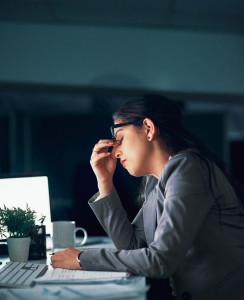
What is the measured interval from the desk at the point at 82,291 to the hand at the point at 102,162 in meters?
0.63

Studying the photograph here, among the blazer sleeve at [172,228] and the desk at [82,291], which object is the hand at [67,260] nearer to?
the blazer sleeve at [172,228]


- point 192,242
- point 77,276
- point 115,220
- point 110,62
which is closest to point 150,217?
point 115,220

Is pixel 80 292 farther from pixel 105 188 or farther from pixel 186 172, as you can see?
pixel 105 188

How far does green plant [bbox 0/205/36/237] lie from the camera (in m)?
1.55

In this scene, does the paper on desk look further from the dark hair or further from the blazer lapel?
the dark hair

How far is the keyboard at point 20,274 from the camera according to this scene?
119cm

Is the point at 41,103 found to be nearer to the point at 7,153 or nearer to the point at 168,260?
the point at 7,153

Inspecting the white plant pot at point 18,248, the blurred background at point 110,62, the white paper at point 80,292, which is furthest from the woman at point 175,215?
the blurred background at point 110,62

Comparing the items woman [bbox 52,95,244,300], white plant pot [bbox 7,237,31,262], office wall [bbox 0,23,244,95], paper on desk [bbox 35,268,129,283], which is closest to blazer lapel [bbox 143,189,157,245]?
woman [bbox 52,95,244,300]

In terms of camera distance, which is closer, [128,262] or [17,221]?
[128,262]

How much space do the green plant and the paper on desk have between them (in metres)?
0.27

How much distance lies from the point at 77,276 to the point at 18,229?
40cm

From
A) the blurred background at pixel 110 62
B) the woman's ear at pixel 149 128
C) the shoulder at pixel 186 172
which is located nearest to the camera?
the shoulder at pixel 186 172

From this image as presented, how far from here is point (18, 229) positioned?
1569mm
